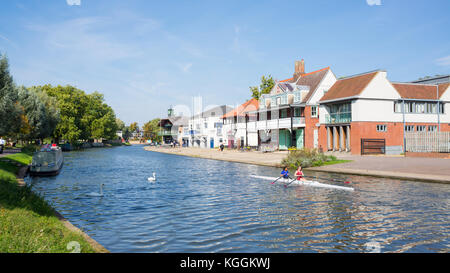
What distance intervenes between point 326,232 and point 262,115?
172 ft

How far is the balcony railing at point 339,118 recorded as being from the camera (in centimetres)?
4416

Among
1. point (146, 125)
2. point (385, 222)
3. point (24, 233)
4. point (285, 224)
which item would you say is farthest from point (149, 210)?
point (146, 125)

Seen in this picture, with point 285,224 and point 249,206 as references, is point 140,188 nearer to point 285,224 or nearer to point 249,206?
point 249,206

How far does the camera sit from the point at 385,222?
12617 mm

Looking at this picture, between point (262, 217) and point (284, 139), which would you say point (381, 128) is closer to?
point (284, 139)

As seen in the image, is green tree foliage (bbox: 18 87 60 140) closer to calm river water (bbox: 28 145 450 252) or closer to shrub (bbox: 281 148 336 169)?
shrub (bbox: 281 148 336 169)

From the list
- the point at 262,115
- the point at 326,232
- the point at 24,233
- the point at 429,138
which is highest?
the point at 262,115

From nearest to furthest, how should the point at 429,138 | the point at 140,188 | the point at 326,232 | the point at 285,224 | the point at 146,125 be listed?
the point at 326,232
the point at 285,224
the point at 140,188
the point at 429,138
the point at 146,125

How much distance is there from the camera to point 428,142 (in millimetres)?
35312

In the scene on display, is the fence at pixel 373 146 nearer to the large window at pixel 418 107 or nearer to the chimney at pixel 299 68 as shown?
the large window at pixel 418 107

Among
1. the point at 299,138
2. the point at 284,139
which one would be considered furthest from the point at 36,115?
the point at 299,138

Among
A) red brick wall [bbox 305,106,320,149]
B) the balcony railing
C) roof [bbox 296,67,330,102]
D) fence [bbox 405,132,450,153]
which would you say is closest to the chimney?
roof [bbox 296,67,330,102]

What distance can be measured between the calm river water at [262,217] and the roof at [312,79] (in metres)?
31.1

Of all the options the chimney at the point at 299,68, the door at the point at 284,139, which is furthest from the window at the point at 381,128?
the chimney at the point at 299,68
